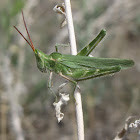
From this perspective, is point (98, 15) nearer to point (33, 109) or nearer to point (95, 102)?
point (95, 102)

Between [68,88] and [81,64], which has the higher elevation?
[68,88]

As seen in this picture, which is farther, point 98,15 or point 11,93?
point 98,15

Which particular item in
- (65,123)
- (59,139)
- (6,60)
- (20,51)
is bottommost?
(59,139)

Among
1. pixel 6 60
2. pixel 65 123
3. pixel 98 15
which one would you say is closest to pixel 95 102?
pixel 65 123

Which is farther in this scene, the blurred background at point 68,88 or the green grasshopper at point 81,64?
the blurred background at point 68,88

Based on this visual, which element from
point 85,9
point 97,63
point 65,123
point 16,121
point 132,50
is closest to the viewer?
point 97,63
